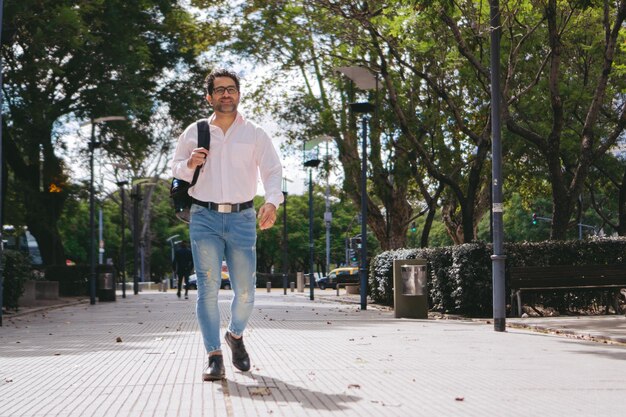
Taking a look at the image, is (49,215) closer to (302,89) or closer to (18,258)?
(302,89)

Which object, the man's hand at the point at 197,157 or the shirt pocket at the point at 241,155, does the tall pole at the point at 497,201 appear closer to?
the shirt pocket at the point at 241,155

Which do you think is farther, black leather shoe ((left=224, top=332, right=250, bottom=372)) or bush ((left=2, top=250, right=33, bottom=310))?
bush ((left=2, top=250, right=33, bottom=310))

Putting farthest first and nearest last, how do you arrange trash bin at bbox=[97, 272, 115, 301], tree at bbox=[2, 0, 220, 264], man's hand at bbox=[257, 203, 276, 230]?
trash bin at bbox=[97, 272, 115, 301] < tree at bbox=[2, 0, 220, 264] < man's hand at bbox=[257, 203, 276, 230]

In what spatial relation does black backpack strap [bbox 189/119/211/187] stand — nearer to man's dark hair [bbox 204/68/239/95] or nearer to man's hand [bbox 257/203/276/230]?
man's dark hair [bbox 204/68/239/95]

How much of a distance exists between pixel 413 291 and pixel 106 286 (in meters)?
16.0

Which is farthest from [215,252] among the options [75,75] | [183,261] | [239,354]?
[75,75]

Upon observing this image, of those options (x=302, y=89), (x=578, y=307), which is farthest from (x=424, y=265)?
(x=302, y=89)

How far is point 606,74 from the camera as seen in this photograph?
18.5m

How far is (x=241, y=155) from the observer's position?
7.16 metres

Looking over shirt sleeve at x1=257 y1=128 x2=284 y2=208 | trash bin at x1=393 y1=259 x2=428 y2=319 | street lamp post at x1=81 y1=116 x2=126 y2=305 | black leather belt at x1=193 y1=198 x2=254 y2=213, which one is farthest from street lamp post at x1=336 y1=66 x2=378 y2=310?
black leather belt at x1=193 y1=198 x2=254 y2=213

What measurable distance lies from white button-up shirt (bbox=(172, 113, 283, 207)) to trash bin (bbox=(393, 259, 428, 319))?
10.0 meters

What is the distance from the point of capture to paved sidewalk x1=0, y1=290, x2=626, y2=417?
5.80m

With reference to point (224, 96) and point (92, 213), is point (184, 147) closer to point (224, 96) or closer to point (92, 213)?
point (224, 96)

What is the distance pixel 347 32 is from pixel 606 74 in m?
8.00
